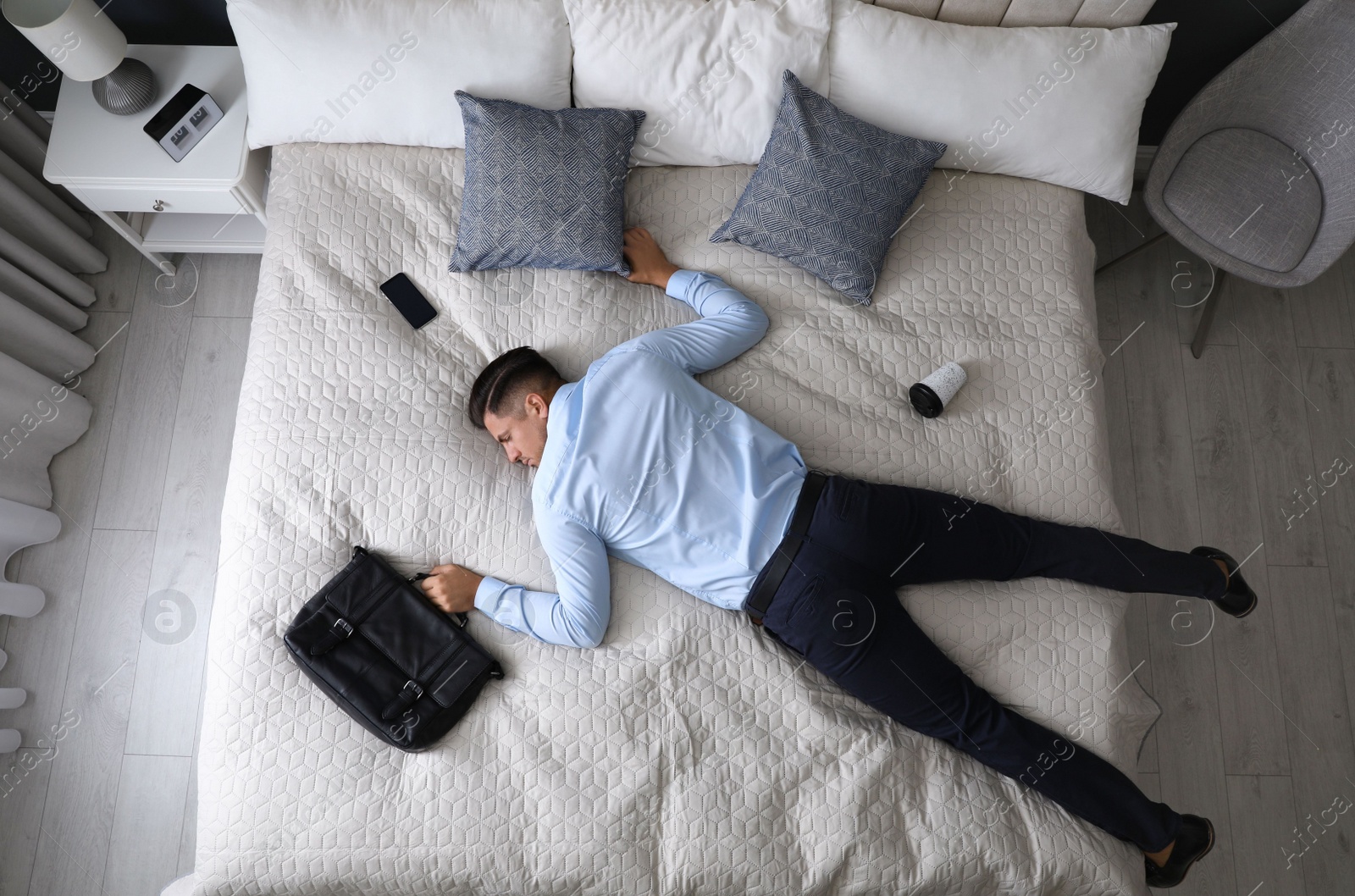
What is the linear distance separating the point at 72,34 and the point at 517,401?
1310 millimetres

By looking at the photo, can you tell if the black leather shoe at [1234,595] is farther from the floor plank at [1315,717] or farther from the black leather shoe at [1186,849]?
the black leather shoe at [1186,849]

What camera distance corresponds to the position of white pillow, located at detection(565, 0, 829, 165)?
194 centimetres

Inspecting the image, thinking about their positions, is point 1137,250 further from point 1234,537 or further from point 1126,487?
point 1234,537

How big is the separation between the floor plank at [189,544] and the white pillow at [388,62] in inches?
28.4

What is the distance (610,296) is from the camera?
1.91 metres

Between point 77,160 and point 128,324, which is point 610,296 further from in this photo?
point 128,324

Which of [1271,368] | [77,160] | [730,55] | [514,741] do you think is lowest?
[1271,368]

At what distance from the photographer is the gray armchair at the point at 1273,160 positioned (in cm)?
214

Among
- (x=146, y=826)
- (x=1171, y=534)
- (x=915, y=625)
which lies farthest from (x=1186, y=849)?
(x=146, y=826)

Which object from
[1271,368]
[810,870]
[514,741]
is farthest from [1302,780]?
[514,741]

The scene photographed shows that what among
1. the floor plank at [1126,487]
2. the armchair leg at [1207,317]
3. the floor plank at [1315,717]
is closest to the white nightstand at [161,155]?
the floor plank at [1126,487]

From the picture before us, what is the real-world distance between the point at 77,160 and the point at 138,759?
4.96ft

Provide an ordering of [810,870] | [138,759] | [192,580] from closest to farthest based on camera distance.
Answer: [810,870], [138,759], [192,580]

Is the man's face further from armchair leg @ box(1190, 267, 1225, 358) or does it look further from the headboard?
armchair leg @ box(1190, 267, 1225, 358)
